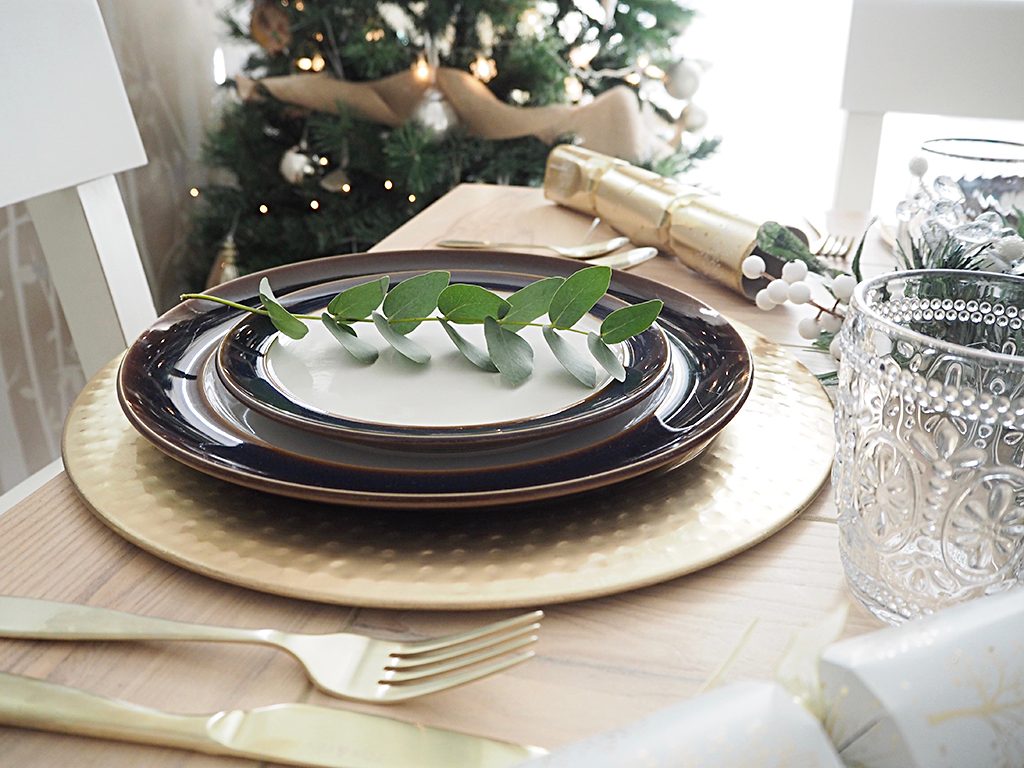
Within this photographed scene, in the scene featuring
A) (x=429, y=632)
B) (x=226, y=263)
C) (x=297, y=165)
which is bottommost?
(x=226, y=263)

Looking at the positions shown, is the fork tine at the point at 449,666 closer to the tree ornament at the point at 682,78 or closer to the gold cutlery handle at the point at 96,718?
the gold cutlery handle at the point at 96,718

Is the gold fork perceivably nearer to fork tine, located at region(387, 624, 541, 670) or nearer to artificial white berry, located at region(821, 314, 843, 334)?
artificial white berry, located at region(821, 314, 843, 334)

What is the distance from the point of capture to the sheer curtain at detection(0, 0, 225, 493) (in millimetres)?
1816

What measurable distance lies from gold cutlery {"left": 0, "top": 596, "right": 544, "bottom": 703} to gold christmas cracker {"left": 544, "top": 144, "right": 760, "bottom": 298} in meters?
0.51

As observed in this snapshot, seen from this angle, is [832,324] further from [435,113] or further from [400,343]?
[435,113]

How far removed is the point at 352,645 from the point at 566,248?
2.00ft

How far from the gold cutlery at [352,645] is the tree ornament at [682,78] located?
1.76 metres

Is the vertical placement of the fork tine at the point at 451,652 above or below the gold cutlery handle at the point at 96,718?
below

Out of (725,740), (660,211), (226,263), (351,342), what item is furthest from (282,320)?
(226,263)

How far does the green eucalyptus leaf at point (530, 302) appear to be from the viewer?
1.66 feet

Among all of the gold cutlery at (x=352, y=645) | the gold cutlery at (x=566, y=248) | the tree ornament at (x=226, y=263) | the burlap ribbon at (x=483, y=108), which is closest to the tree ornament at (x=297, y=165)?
the burlap ribbon at (x=483, y=108)

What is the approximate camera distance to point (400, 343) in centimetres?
51

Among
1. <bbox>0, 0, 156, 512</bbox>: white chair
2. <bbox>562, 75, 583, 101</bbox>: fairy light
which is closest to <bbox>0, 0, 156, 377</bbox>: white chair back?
<bbox>0, 0, 156, 512</bbox>: white chair

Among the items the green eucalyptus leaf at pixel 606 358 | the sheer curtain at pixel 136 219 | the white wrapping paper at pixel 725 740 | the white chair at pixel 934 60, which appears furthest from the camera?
the sheer curtain at pixel 136 219
